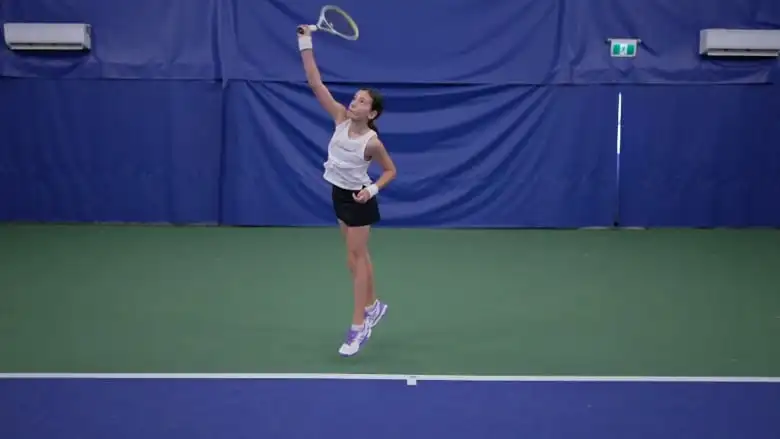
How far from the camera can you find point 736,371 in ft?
14.8

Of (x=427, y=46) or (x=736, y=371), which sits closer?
(x=736, y=371)

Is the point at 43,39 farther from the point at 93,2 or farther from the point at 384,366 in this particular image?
the point at 384,366

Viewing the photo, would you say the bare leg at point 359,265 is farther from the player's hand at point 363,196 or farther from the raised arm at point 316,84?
the raised arm at point 316,84

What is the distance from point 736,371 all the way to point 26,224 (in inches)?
323

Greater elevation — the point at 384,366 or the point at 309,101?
the point at 309,101

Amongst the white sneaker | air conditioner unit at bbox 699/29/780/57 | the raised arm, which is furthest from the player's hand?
air conditioner unit at bbox 699/29/780/57

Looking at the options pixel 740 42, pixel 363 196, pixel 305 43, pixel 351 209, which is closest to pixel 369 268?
pixel 351 209

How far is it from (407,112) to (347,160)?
5532 mm

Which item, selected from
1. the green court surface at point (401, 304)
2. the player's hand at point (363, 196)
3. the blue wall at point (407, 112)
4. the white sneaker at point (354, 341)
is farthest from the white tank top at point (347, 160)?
the blue wall at point (407, 112)

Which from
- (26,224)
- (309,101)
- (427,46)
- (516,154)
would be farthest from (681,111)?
(26,224)

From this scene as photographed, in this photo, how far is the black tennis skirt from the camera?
468 cm

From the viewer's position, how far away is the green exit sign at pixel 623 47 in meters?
10.1

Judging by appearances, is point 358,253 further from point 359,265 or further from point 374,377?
point 374,377

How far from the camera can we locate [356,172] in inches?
183
